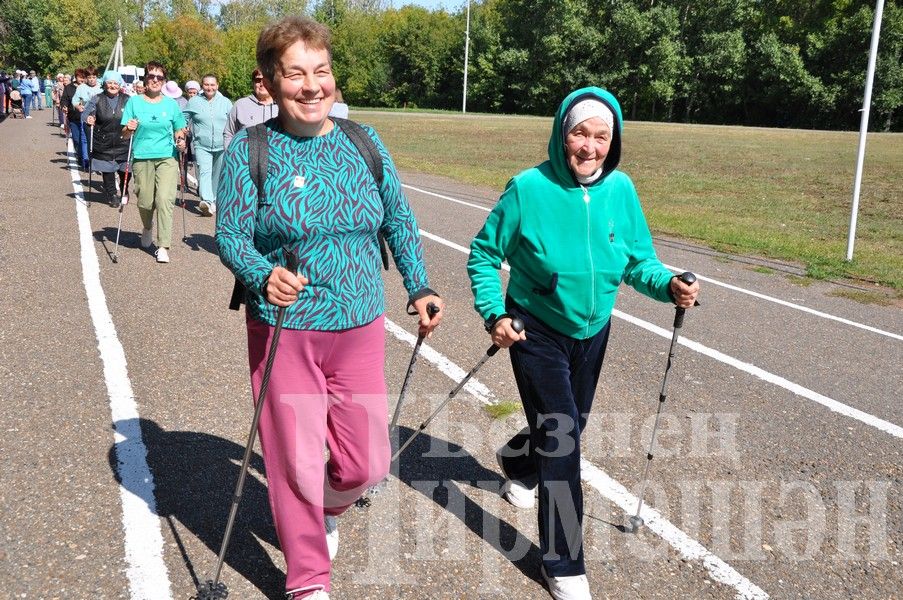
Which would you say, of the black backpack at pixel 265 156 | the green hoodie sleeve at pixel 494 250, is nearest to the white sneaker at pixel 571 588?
the green hoodie sleeve at pixel 494 250

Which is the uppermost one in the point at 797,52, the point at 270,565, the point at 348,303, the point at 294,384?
the point at 797,52

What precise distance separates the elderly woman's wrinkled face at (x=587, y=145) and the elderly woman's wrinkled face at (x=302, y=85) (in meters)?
1.00

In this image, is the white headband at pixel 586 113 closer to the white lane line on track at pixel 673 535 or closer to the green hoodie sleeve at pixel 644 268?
the green hoodie sleeve at pixel 644 268

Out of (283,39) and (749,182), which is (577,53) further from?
(283,39)

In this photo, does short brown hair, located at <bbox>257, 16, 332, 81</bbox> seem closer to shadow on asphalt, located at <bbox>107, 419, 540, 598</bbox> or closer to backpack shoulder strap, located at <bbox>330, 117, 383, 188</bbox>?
backpack shoulder strap, located at <bbox>330, 117, 383, 188</bbox>

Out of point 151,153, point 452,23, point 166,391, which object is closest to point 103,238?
point 151,153

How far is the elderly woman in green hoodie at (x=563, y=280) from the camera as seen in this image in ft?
11.4

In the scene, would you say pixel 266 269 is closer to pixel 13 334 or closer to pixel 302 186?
pixel 302 186

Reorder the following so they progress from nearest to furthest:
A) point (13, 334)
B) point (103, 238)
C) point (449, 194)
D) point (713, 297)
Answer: point (13, 334) → point (713, 297) → point (103, 238) → point (449, 194)

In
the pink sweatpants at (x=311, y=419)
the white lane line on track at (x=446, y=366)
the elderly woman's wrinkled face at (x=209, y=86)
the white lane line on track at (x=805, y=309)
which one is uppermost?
the elderly woman's wrinkled face at (x=209, y=86)

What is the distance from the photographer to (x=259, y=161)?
2.96 m

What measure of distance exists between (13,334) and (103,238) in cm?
450

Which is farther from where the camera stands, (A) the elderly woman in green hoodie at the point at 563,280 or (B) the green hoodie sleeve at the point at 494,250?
(B) the green hoodie sleeve at the point at 494,250

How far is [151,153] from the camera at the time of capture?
380 inches
